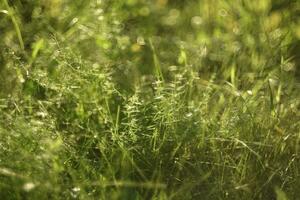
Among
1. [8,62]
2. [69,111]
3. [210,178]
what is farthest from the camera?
[8,62]

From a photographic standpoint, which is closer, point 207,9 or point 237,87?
point 237,87

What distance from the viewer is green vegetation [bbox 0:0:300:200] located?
6.32 feet

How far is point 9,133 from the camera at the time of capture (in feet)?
6.33

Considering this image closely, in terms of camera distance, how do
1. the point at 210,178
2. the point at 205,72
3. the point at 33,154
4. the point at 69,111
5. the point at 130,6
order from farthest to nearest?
the point at 130,6, the point at 205,72, the point at 69,111, the point at 210,178, the point at 33,154

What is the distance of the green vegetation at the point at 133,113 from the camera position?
6.32ft

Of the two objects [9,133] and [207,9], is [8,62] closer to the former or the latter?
[9,133]

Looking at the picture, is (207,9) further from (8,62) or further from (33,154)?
(33,154)

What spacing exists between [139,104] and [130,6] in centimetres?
89

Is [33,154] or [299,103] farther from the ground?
[33,154]

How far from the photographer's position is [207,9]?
3.01 metres

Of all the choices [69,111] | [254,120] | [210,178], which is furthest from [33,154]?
[254,120]

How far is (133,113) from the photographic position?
218 cm

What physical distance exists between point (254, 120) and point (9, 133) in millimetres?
750

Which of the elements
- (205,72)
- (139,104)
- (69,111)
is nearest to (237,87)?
(205,72)
